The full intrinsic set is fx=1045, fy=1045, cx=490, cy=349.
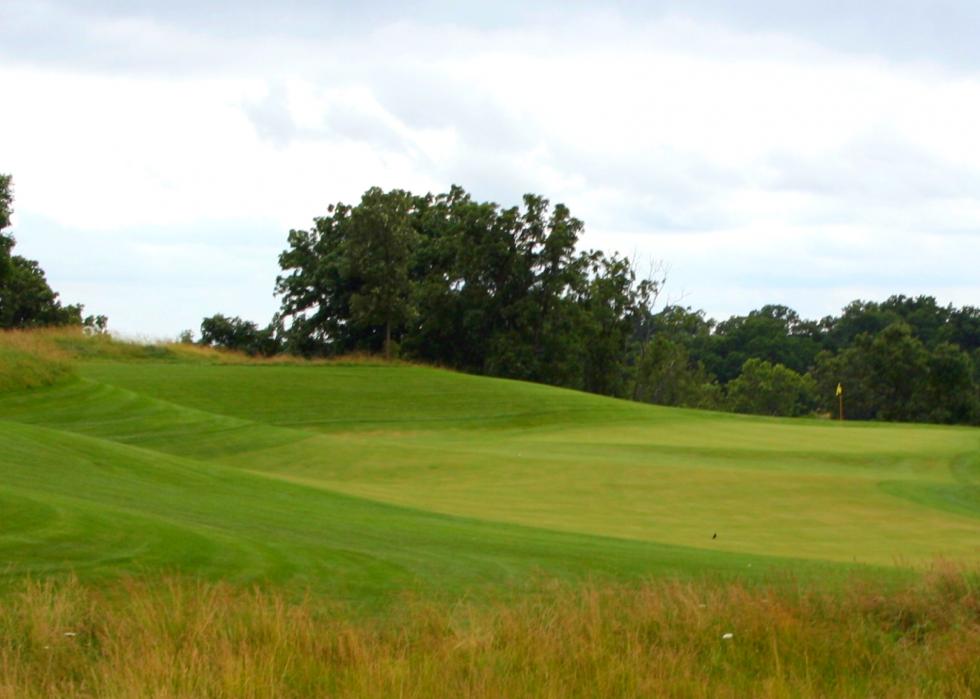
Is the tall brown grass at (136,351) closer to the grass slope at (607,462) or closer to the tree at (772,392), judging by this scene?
the grass slope at (607,462)

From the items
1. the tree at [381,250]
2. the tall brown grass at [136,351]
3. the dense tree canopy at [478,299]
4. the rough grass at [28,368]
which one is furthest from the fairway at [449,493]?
the dense tree canopy at [478,299]

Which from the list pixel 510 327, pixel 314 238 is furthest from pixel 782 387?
pixel 314 238

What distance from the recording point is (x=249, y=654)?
6.32m

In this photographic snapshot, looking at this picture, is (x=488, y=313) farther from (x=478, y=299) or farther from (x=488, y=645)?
(x=488, y=645)

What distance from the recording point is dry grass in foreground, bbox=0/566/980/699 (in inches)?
239

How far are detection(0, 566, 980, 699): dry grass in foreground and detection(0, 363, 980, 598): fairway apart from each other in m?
0.91

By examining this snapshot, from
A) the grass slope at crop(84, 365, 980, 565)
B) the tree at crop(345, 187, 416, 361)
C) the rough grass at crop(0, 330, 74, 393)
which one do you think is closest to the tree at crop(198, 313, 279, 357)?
the tree at crop(345, 187, 416, 361)

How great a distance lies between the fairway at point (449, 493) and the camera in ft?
28.0

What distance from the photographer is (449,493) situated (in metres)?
17.0

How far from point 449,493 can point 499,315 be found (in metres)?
43.4

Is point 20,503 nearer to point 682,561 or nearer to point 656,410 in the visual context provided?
point 682,561

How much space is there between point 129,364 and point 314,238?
86.9 ft

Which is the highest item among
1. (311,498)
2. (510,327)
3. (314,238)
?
(314,238)

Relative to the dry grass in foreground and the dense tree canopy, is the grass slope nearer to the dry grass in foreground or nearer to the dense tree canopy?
the dry grass in foreground
